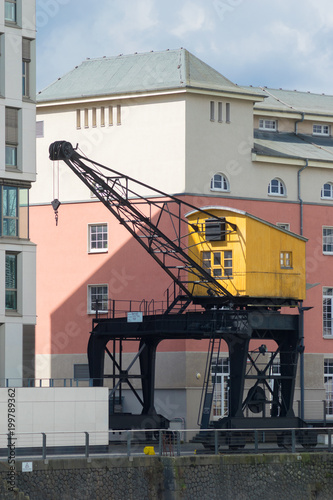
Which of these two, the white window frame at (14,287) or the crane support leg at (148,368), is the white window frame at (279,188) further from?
the white window frame at (14,287)

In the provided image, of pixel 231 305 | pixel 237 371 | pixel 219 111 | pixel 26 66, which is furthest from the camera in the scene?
pixel 219 111

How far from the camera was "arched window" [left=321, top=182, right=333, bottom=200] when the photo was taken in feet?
199

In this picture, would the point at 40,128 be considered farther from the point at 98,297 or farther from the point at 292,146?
the point at 292,146

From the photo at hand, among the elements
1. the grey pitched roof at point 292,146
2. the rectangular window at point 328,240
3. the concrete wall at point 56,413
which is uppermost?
the grey pitched roof at point 292,146

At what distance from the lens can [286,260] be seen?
4969 centimetres

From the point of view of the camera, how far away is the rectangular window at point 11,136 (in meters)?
46.8

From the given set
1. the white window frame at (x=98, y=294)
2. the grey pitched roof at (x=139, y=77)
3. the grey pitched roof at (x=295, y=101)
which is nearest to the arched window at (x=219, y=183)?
the grey pitched roof at (x=139, y=77)

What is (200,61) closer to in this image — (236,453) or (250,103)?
(250,103)

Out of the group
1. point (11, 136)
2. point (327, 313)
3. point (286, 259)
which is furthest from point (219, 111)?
point (11, 136)

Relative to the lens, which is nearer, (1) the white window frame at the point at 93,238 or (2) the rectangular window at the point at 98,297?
(2) the rectangular window at the point at 98,297

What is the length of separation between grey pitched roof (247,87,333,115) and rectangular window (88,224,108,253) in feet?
31.8

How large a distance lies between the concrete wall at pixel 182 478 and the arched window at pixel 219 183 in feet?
53.5

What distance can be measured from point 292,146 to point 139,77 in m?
8.22

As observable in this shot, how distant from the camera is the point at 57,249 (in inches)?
2346
